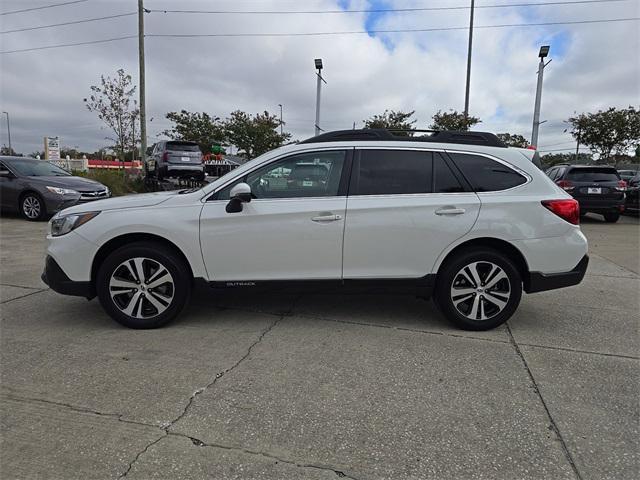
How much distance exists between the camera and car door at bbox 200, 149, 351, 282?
13.1ft

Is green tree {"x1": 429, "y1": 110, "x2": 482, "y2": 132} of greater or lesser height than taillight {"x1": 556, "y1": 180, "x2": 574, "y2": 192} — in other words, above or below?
above

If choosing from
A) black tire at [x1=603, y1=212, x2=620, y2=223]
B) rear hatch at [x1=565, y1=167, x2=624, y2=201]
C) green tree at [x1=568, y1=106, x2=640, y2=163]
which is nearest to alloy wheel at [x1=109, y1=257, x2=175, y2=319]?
rear hatch at [x1=565, y1=167, x2=624, y2=201]

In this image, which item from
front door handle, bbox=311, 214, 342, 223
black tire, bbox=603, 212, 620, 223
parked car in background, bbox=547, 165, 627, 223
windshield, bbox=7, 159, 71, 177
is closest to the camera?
front door handle, bbox=311, 214, 342, 223

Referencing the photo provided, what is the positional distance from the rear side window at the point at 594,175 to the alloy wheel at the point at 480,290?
35.7 feet

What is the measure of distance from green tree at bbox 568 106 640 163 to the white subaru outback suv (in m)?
34.5

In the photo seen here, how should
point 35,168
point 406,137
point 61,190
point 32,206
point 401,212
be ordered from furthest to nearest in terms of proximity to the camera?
point 35,168 → point 32,206 → point 61,190 → point 406,137 → point 401,212

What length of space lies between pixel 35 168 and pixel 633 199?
56.0 feet

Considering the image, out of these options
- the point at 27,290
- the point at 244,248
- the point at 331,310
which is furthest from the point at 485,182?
the point at 27,290

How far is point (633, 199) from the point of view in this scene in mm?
14258

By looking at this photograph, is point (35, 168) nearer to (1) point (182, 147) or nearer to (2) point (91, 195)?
(2) point (91, 195)

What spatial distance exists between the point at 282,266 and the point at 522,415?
7.14 ft

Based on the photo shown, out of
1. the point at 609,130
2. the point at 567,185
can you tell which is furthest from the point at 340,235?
the point at 609,130

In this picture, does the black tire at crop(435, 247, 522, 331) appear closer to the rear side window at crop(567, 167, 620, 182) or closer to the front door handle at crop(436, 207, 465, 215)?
the front door handle at crop(436, 207, 465, 215)

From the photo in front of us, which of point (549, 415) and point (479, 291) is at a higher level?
point (479, 291)
